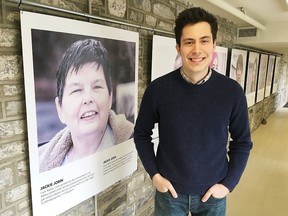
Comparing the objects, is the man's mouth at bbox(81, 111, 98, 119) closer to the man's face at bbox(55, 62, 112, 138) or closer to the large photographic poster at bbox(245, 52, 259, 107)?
the man's face at bbox(55, 62, 112, 138)

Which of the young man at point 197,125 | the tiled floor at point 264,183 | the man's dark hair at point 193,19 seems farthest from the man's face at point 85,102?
the tiled floor at point 264,183

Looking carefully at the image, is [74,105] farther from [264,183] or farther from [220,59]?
[264,183]

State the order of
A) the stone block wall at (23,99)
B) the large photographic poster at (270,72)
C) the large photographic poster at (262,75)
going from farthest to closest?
the large photographic poster at (270,72)
the large photographic poster at (262,75)
the stone block wall at (23,99)

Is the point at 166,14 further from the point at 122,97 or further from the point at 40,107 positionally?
the point at 40,107

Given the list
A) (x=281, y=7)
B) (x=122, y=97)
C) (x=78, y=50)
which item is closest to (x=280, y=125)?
(x=281, y=7)

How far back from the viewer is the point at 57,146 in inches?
49.7

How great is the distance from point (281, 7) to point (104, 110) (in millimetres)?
2318

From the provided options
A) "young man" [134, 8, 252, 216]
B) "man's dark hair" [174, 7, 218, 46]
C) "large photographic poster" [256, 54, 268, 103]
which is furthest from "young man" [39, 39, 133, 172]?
"large photographic poster" [256, 54, 268, 103]

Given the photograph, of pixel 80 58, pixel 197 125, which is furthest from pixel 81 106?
pixel 197 125

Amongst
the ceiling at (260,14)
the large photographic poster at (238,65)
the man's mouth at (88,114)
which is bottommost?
the man's mouth at (88,114)

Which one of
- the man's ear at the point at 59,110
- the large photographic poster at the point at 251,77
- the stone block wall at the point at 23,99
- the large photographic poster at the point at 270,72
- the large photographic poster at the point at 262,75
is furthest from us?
the large photographic poster at the point at 270,72

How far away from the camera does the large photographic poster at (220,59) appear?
2898 millimetres

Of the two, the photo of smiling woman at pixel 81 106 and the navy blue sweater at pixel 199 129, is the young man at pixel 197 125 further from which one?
the photo of smiling woman at pixel 81 106

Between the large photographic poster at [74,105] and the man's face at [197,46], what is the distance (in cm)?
53
